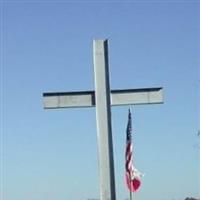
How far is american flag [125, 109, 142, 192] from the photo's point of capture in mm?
17547

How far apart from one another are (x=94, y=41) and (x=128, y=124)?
3.40 metres

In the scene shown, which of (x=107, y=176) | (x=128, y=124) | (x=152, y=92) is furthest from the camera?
(x=128, y=124)

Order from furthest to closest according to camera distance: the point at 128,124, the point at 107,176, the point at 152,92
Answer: the point at 128,124
the point at 152,92
the point at 107,176

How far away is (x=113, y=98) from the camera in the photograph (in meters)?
15.1

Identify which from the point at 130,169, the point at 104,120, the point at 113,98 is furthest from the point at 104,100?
the point at 130,169

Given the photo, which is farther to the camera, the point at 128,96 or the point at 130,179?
the point at 130,179

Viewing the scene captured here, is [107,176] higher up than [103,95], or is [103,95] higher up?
[103,95]

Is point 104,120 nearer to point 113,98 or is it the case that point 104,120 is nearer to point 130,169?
point 113,98

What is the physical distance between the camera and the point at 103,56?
578 inches

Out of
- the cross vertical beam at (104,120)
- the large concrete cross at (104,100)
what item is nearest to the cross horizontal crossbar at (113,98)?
the large concrete cross at (104,100)

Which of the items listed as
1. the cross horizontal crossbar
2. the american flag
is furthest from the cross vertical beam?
the american flag

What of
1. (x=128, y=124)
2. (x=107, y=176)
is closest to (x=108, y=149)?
(x=107, y=176)

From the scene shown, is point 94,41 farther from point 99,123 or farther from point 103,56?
point 99,123

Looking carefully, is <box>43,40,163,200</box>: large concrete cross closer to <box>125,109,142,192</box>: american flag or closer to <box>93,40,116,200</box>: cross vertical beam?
<box>93,40,116,200</box>: cross vertical beam
